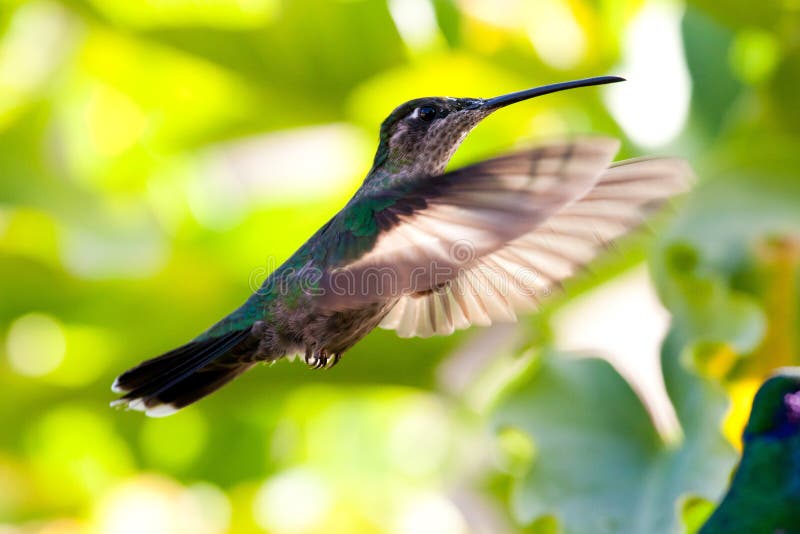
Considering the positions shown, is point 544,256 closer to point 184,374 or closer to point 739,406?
point 184,374

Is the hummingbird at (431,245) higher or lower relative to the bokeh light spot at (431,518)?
higher

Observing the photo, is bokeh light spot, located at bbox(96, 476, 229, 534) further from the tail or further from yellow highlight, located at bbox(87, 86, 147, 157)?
the tail

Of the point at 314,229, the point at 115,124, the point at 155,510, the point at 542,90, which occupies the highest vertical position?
the point at 115,124

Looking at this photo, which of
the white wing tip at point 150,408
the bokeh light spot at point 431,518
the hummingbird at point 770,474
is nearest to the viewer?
the hummingbird at point 770,474

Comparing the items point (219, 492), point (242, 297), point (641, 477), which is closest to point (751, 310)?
point (641, 477)

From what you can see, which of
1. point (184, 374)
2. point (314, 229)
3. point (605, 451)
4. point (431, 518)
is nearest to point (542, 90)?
point (184, 374)

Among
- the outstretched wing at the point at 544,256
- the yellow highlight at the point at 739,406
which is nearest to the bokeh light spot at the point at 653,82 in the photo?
the yellow highlight at the point at 739,406

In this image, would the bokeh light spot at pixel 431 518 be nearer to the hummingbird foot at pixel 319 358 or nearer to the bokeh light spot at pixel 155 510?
the bokeh light spot at pixel 155 510

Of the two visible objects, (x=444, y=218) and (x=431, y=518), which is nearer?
(x=444, y=218)
